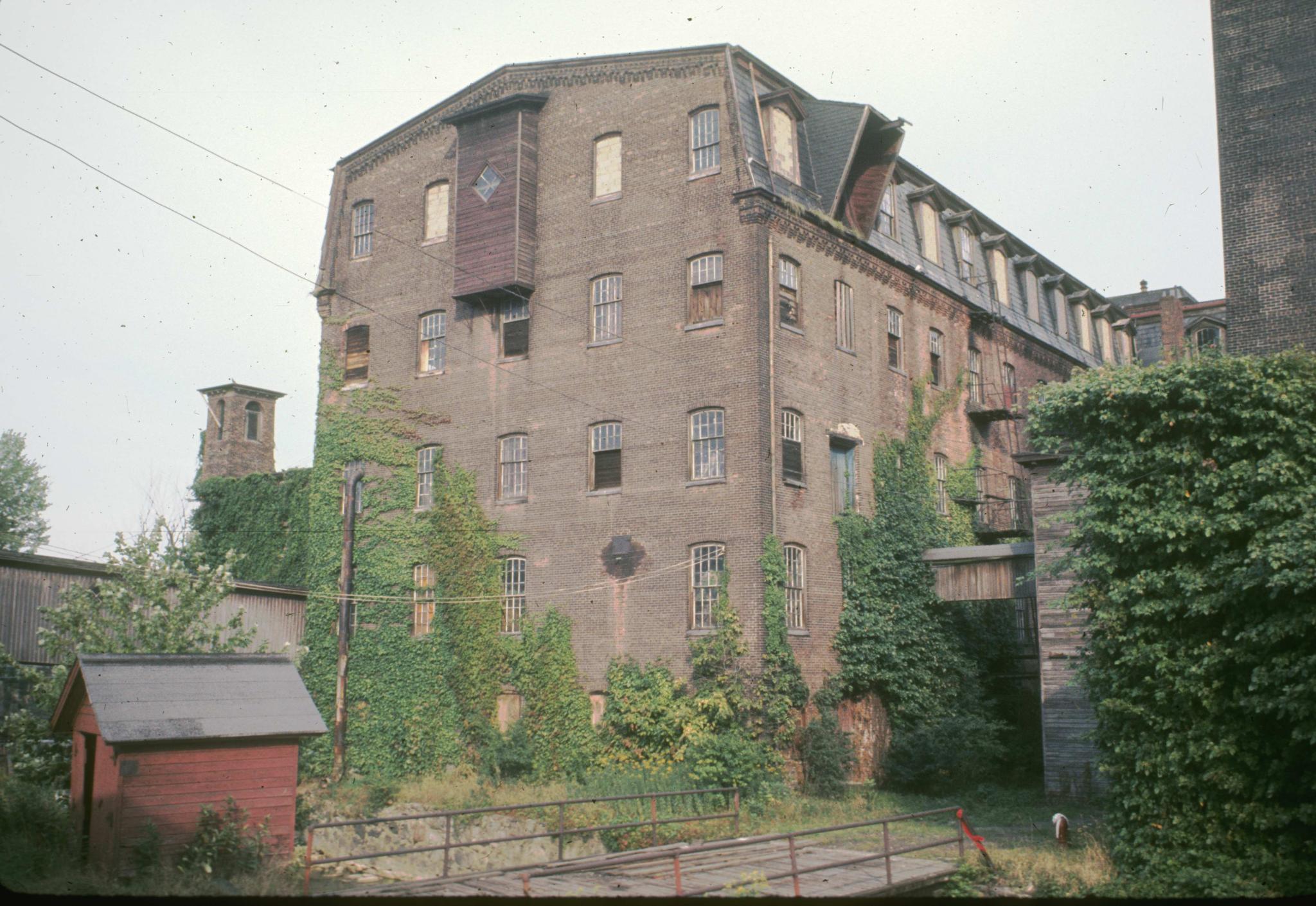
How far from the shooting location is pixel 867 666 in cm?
2772

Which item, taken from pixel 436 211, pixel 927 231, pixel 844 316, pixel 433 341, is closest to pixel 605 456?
pixel 433 341

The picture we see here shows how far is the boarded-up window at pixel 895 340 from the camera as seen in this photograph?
31.9 meters

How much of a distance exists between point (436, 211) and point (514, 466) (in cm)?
793

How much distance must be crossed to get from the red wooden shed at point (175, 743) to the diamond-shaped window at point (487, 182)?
16208 mm

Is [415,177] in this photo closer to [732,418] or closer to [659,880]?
[732,418]

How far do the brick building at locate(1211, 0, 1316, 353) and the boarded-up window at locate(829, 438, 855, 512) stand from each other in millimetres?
9468

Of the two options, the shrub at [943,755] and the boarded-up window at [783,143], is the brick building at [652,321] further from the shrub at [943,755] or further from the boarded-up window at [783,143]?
the shrub at [943,755]

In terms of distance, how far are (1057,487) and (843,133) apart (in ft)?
34.5

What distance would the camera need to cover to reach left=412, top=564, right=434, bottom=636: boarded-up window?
3066 cm

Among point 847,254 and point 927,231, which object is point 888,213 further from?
point 847,254

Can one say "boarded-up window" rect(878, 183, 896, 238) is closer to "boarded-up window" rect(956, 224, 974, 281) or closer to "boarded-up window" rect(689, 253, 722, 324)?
"boarded-up window" rect(956, 224, 974, 281)

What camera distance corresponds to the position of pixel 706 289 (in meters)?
27.8

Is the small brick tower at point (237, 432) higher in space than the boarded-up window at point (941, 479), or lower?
higher

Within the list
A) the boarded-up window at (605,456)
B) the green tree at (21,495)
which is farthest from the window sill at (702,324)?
the green tree at (21,495)
